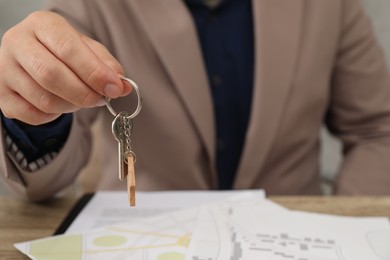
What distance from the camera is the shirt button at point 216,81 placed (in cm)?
71

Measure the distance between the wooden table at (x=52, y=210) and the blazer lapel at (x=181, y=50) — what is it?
0.19 m

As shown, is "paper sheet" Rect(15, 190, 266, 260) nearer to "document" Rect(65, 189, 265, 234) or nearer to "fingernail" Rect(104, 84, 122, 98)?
"document" Rect(65, 189, 265, 234)

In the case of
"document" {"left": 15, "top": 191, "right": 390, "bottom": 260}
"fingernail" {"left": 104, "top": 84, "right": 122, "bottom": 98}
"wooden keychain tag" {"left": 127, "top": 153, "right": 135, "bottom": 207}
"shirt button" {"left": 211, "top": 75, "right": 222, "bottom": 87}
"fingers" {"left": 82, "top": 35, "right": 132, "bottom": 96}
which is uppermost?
"fingers" {"left": 82, "top": 35, "right": 132, "bottom": 96}

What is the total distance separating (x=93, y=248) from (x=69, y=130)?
14 centimetres

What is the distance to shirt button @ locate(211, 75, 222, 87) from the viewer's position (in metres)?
0.71

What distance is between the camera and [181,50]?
67cm

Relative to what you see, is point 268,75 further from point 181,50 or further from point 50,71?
point 50,71

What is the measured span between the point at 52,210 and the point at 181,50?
0.27 m

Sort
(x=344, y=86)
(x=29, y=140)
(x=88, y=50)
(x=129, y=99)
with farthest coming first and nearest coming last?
(x=344, y=86) < (x=129, y=99) < (x=29, y=140) < (x=88, y=50)

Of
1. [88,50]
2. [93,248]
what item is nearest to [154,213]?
[93,248]

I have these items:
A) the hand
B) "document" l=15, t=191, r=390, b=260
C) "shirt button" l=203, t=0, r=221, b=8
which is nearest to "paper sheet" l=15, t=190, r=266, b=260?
"document" l=15, t=191, r=390, b=260

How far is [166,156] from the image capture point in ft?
2.27

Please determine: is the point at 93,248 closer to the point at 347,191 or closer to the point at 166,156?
the point at 166,156

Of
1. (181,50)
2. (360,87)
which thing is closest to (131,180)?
(181,50)
